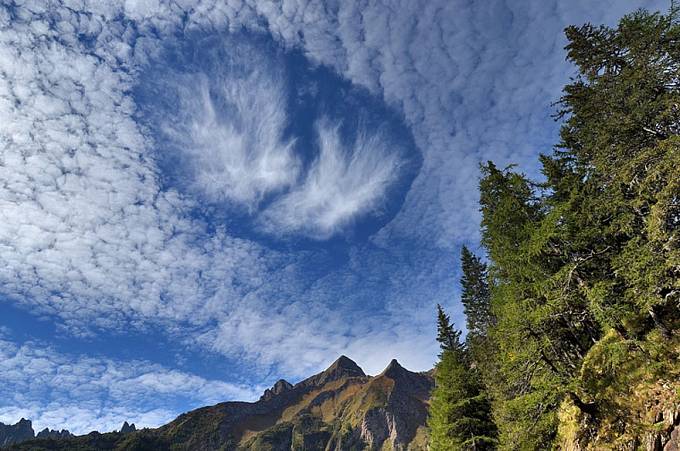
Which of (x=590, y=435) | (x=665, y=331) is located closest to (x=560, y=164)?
(x=665, y=331)

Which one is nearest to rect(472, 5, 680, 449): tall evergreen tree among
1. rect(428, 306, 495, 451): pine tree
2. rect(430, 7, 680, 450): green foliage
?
rect(430, 7, 680, 450): green foliage

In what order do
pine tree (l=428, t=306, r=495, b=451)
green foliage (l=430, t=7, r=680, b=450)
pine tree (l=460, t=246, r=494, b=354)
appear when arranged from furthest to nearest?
pine tree (l=460, t=246, r=494, b=354) → pine tree (l=428, t=306, r=495, b=451) → green foliage (l=430, t=7, r=680, b=450)

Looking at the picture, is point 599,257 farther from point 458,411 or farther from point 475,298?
point 475,298

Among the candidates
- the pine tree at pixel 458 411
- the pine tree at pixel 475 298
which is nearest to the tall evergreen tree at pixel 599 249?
the pine tree at pixel 458 411

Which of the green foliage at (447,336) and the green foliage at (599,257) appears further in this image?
the green foliage at (447,336)

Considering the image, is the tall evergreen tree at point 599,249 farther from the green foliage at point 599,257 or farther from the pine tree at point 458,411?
the pine tree at point 458,411

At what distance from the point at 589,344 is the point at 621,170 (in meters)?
8.90

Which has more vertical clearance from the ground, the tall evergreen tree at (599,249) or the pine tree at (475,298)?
the pine tree at (475,298)

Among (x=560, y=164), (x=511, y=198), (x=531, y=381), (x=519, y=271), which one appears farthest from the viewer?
(x=560, y=164)

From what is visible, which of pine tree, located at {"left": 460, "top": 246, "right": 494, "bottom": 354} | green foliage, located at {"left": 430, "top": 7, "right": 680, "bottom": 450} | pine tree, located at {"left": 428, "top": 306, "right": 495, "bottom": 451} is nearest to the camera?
green foliage, located at {"left": 430, "top": 7, "right": 680, "bottom": 450}

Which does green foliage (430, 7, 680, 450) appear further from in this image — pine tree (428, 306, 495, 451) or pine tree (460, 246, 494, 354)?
pine tree (460, 246, 494, 354)

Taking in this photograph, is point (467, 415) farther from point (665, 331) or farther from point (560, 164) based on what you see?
point (560, 164)

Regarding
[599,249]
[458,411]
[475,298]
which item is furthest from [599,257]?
[475,298]

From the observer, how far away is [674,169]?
12.9 m
